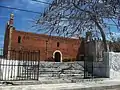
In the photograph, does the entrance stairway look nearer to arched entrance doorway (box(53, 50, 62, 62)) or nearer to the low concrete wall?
the low concrete wall

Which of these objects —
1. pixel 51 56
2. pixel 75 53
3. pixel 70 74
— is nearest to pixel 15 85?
pixel 70 74

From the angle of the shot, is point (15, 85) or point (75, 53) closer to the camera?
point (15, 85)

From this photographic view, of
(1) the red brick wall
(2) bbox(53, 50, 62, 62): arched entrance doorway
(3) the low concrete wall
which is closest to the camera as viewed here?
(3) the low concrete wall

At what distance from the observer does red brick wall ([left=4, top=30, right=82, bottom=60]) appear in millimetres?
37559

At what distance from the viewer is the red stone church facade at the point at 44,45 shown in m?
37.2

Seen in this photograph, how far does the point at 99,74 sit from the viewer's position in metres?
19.4

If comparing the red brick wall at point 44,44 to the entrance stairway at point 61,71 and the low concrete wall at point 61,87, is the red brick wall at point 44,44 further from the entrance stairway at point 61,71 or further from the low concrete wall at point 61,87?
the low concrete wall at point 61,87

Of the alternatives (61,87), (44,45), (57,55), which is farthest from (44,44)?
(61,87)

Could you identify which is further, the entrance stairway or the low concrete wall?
the entrance stairway

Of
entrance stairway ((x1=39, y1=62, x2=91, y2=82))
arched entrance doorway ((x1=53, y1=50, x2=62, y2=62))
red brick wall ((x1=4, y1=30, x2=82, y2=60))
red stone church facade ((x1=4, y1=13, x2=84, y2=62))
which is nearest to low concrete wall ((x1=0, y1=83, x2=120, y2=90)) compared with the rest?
entrance stairway ((x1=39, y1=62, x2=91, y2=82))

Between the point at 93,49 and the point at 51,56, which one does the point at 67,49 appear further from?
the point at 93,49

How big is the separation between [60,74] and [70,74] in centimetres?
97

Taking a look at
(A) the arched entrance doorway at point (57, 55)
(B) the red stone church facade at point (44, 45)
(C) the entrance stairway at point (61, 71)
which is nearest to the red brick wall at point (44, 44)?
(B) the red stone church facade at point (44, 45)

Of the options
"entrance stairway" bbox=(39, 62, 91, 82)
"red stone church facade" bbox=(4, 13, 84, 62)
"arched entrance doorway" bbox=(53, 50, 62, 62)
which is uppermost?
"red stone church facade" bbox=(4, 13, 84, 62)
